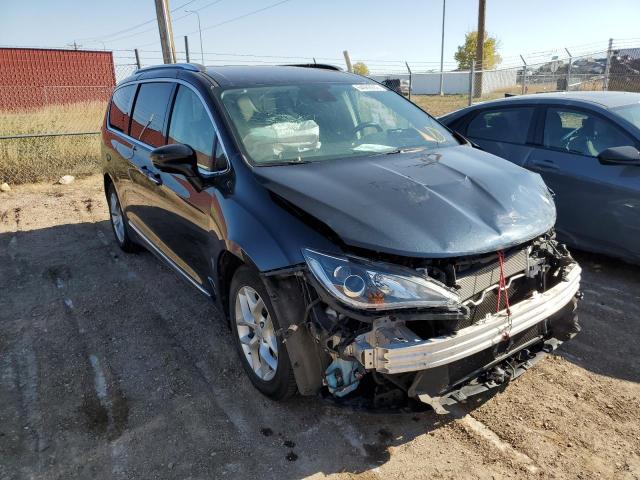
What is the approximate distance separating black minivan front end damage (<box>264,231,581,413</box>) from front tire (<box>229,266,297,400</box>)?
17cm

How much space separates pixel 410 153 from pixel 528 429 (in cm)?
182

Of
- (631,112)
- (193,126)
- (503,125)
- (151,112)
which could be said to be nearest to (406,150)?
(193,126)

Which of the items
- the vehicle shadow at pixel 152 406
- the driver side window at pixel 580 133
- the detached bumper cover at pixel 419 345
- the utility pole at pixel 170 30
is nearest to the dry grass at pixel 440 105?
the utility pole at pixel 170 30

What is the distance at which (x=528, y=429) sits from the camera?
2.81 metres

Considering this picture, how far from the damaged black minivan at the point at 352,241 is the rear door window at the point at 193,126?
0.05ft

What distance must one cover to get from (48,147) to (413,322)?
10.00 meters

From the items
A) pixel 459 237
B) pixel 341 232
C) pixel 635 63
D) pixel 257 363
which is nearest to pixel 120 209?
pixel 257 363

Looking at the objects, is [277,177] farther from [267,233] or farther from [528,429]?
[528,429]

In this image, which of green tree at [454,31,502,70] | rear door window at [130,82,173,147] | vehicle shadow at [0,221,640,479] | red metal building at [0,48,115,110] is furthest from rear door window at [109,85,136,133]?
green tree at [454,31,502,70]

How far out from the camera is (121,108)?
5246mm

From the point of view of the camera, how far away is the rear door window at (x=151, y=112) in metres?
4.12

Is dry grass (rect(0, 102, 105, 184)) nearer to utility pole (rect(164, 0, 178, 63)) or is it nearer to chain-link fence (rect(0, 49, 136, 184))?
chain-link fence (rect(0, 49, 136, 184))

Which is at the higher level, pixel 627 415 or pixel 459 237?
pixel 459 237

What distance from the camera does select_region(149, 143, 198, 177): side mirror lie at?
128 inches
